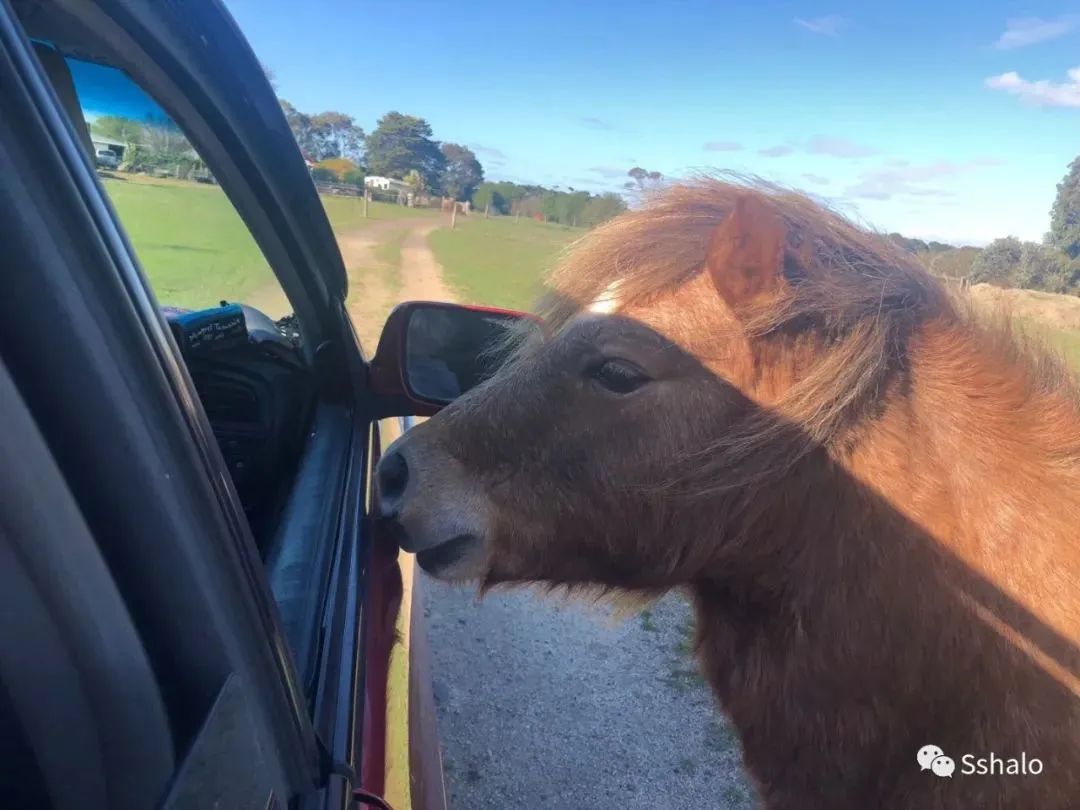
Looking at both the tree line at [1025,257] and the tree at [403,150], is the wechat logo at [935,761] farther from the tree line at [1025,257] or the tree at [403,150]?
the tree at [403,150]

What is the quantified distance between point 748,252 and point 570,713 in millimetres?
3059

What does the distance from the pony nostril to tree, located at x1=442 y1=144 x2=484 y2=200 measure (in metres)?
10.8

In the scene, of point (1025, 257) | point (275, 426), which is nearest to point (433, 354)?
point (275, 426)

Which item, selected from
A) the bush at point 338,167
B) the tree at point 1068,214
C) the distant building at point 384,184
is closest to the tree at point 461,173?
the distant building at point 384,184

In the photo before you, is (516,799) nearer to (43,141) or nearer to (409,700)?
(409,700)

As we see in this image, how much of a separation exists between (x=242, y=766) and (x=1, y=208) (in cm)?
62

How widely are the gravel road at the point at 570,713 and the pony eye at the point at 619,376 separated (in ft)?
4.28

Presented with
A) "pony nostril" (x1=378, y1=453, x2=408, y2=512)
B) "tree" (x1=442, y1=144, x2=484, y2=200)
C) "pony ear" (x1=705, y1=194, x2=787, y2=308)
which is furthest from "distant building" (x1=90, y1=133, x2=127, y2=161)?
"tree" (x1=442, y1=144, x2=484, y2=200)

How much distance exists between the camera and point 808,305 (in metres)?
1.72

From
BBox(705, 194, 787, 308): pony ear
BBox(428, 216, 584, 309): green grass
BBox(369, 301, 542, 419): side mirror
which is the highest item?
BBox(705, 194, 787, 308): pony ear

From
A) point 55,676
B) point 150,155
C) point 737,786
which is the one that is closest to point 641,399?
point 55,676

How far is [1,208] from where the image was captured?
0.64m

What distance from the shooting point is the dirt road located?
3.49 m

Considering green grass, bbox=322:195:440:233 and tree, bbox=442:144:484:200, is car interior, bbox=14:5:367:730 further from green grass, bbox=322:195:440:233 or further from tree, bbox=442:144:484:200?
tree, bbox=442:144:484:200
